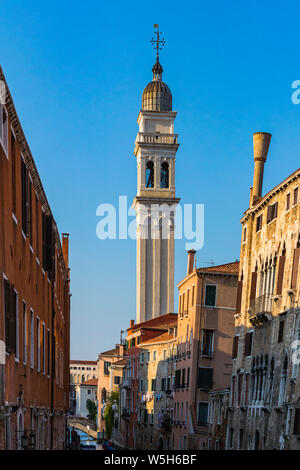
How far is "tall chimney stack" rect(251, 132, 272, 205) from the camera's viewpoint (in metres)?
41.9

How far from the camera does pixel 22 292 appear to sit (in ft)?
77.3

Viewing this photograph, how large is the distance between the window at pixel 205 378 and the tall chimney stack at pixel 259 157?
14785 mm

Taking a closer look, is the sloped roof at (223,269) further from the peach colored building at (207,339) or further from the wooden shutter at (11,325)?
the wooden shutter at (11,325)

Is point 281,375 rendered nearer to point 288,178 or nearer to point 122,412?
point 288,178

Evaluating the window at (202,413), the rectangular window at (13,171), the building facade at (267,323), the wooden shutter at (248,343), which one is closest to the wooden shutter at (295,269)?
the building facade at (267,323)

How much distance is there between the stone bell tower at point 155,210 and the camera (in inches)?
3679

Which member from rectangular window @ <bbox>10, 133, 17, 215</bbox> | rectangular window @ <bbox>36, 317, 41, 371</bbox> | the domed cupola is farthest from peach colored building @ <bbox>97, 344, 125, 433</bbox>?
rectangular window @ <bbox>10, 133, 17, 215</bbox>

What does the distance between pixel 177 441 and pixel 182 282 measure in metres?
9.97

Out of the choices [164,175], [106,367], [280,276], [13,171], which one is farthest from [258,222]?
[106,367]

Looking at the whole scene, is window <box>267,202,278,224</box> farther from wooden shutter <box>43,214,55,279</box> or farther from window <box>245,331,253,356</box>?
wooden shutter <box>43,214,55,279</box>

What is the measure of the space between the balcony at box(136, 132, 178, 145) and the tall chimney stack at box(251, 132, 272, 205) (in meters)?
55.6

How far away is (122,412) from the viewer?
A: 280 feet
